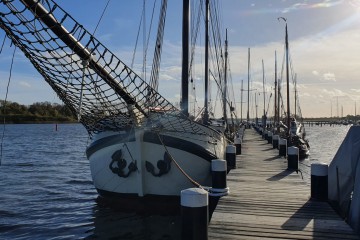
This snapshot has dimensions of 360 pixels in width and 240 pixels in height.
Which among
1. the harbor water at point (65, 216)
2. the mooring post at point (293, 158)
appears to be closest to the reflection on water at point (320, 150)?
the harbor water at point (65, 216)

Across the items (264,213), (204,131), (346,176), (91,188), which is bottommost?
(91,188)

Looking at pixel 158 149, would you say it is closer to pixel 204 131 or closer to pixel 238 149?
pixel 204 131

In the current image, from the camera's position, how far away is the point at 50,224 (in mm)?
11648

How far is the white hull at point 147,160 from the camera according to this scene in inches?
416

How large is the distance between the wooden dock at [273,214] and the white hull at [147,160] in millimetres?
1323

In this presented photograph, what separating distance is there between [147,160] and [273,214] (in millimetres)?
4129

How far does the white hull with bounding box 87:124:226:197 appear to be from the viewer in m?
10.6

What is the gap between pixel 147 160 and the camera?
34.9 feet

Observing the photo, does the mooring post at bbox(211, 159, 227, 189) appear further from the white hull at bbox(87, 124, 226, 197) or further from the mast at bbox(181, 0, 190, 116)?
the mast at bbox(181, 0, 190, 116)

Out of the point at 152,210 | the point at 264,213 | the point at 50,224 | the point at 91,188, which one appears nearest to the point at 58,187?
the point at 91,188

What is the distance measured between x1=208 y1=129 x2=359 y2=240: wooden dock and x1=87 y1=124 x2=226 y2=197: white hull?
52.1 inches

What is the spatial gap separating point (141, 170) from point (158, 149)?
2.32 feet

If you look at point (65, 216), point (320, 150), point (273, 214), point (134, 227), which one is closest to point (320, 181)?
point (273, 214)

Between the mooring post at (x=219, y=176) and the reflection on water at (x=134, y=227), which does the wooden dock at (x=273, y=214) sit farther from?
the reflection on water at (x=134, y=227)
